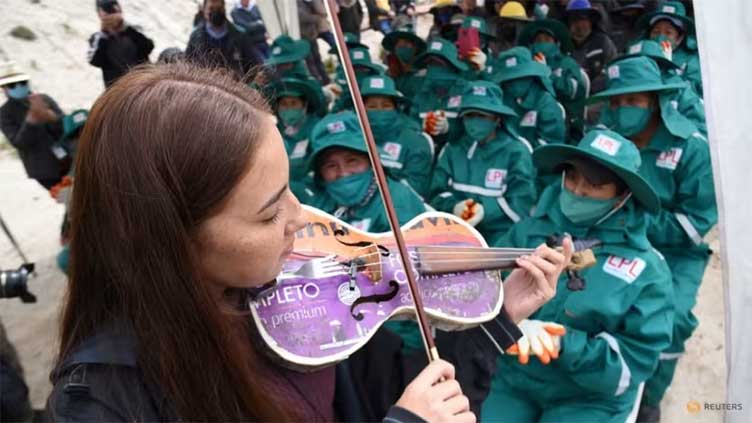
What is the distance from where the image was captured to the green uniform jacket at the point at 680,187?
2.91 meters

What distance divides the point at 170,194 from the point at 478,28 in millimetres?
5243

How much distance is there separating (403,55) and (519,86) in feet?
5.51

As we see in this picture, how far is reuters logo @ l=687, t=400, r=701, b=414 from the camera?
2.62m

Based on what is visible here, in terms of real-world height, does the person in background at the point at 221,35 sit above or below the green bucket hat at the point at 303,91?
above

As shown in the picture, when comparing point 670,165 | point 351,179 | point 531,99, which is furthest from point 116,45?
point 670,165

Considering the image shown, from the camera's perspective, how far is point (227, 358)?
857 mm

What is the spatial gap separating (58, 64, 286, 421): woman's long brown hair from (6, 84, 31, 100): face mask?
3169 millimetres

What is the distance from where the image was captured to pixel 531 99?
4.36 metres

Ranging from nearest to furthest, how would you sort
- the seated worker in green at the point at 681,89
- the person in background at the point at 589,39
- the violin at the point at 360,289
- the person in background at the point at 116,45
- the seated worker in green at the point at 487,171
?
the violin at the point at 360,289 → the seated worker in green at the point at 487,171 → the seated worker in green at the point at 681,89 → the person in background at the point at 116,45 → the person in background at the point at 589,39

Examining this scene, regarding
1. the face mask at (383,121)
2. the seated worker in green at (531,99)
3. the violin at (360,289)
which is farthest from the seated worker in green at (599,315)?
the seated worker in green at (531,99)

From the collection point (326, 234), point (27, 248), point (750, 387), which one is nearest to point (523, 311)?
point (326, 234)

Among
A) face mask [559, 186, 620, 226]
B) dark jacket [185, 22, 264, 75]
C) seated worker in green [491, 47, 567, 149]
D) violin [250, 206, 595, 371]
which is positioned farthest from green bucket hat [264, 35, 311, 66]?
violin [250, 206, 595, 371]

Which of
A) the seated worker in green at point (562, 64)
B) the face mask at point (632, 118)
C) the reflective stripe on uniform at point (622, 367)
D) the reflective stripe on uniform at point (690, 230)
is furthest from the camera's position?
the seated worker in green at point (562, 64)

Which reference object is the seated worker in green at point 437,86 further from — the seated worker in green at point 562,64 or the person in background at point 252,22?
the person in background at point 252,22
